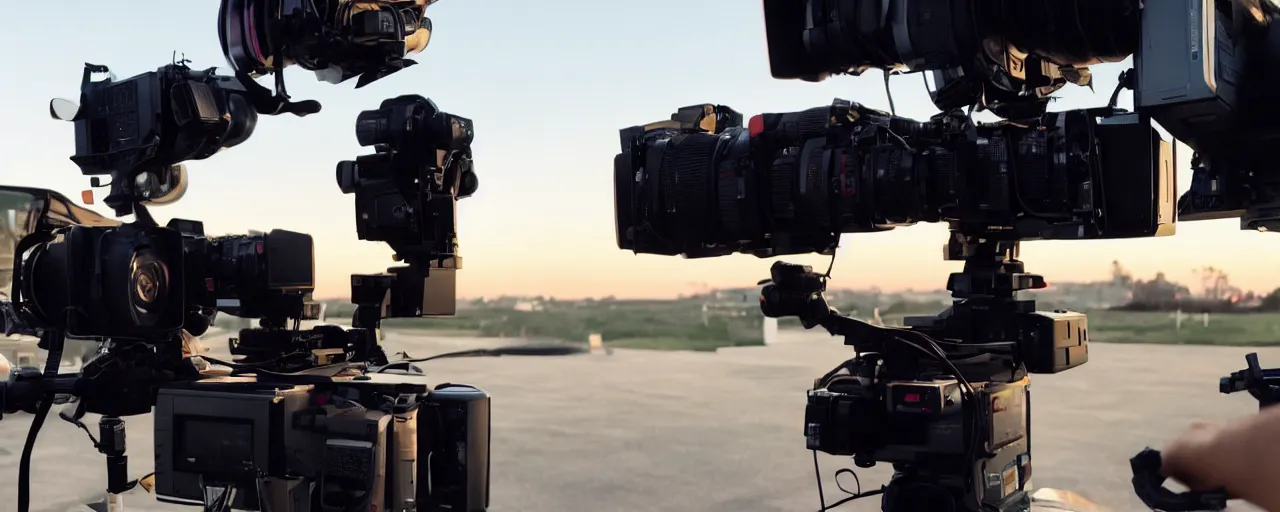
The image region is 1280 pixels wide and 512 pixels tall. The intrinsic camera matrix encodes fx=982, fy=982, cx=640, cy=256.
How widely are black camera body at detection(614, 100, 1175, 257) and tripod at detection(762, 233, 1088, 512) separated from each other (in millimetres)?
282

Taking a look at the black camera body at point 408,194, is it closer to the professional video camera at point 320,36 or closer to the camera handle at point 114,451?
the professional video camera at point 320,36

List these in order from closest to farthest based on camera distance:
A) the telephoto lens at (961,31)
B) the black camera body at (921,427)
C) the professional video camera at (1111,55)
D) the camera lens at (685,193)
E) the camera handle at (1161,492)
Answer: the camera handle at (1161,492), the professional video camera at (1111,55), the telephoto lens at (961,31), the black camera body at (921,427), the camera lens at (685,193)

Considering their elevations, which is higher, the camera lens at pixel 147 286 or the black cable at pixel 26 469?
the camera lens at pixel 147 286

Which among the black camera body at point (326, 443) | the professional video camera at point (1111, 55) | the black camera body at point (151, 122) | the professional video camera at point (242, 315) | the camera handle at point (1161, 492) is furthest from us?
the black camera body at point (151, 122)

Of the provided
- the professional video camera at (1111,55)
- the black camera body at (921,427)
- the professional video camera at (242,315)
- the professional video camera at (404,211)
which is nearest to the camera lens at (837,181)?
the professional video camera at (1111,55)

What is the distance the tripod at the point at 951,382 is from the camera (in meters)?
4.74

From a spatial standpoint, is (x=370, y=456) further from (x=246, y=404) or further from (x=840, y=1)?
(x=840, y=1)

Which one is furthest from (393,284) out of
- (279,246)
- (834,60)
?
(834,60)

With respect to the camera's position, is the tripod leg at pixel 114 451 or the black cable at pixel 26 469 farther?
the tripod leg at pixel 114 451

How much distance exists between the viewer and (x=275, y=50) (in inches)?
228

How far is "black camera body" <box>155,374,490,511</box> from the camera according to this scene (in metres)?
4.85

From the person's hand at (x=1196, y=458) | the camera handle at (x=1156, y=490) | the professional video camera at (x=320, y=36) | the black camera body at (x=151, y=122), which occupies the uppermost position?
the professional video camera at (x=320, y=36)

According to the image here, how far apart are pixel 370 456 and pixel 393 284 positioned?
1210 millimetres

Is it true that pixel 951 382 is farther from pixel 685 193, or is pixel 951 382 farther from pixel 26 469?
pixel 26 469
